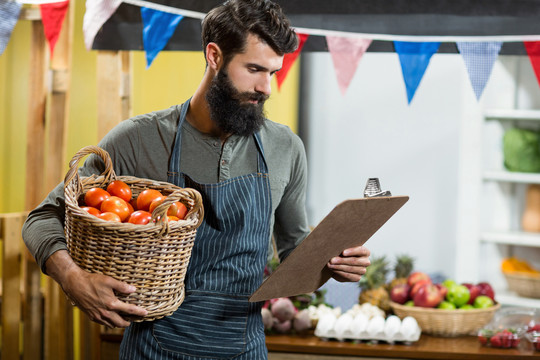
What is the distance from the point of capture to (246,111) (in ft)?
5.41

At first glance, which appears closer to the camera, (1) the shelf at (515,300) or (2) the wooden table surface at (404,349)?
→ (2) the wooden table surface at (404,349)

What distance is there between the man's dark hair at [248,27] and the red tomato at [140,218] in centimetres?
49

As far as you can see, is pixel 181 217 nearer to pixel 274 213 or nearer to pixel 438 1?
pixel 274 213

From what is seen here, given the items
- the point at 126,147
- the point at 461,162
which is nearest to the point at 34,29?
the point at 126,147

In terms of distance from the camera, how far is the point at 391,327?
8.48 feet

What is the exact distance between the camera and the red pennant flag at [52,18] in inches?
113

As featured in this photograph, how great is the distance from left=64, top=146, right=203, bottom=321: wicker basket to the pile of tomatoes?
33 mm

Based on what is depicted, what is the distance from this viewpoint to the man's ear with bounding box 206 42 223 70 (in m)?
1.66

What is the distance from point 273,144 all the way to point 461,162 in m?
2.74

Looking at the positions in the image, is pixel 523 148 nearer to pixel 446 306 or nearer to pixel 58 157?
pixel 446 306

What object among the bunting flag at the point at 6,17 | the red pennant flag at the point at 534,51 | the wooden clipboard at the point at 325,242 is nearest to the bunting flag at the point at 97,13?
the bunting flag at the point at 6,17

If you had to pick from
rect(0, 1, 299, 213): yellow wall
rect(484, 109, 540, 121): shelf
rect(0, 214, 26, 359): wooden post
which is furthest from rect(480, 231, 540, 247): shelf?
rect(0, 214, 26, 359): wooden post

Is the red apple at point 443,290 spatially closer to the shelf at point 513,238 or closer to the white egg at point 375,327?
the white egg at point 375,327

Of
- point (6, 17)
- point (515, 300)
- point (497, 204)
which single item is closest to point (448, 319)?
point (515, 300)
